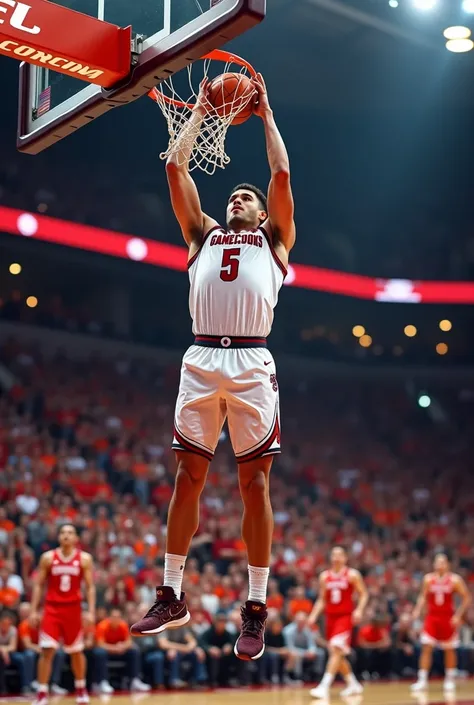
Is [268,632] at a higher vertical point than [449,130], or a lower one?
lower

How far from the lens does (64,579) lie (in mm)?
10320

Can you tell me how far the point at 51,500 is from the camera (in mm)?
13898

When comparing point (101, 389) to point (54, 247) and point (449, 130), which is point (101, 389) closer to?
point (54, 247)

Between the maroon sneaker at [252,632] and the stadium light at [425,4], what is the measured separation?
13495 mm

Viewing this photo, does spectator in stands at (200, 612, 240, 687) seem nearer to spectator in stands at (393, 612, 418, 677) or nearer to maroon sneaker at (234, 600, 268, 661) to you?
spectator in stands at (393, 612, 418, 677)

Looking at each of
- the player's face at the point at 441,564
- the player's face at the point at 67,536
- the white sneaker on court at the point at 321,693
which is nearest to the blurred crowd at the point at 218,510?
the player's face at the point at 67,536

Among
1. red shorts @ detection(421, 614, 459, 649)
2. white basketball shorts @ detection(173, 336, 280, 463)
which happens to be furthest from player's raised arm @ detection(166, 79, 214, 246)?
red shorts @ detection(421, 614, 459, 649)

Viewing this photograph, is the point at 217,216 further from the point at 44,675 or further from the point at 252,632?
the point at 252,632

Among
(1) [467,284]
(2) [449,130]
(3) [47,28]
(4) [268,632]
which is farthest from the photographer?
(1) [467,284]

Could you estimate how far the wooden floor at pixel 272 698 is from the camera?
34.4 ft

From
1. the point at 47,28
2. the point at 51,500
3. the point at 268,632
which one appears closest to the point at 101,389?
the point at 51,500

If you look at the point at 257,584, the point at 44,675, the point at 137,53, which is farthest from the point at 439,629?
the point at 137,53

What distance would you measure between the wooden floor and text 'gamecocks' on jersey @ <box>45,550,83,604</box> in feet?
3.35

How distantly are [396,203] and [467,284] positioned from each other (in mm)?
2655
